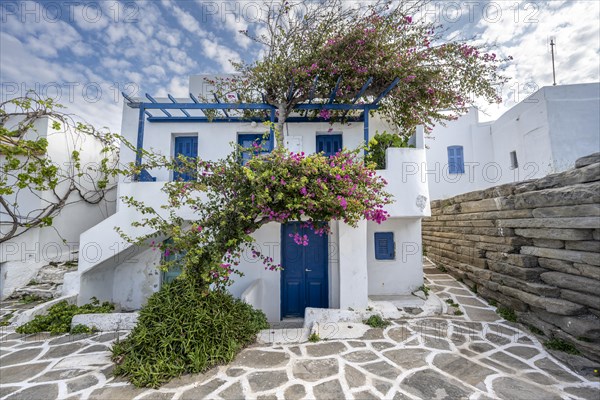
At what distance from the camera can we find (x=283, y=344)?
16.1 ft

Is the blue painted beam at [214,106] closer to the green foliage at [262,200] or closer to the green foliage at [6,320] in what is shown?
the green foliage at [262,200]

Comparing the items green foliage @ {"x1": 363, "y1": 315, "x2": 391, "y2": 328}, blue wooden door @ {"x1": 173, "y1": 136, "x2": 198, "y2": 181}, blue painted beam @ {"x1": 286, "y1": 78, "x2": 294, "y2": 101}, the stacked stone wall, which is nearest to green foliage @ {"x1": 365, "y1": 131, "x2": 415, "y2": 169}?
blue painted beam @ {"x1": 286, "y1": 78, "x2": 294, "y2": 101}

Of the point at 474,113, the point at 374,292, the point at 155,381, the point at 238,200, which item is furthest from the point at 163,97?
the point at 474,113

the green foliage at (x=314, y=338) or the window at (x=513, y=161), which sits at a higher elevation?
the window at (x=513, y=161)

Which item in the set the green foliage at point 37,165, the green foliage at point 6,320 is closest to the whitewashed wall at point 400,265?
the green foliage at point 37,165

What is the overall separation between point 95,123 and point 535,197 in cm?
1195

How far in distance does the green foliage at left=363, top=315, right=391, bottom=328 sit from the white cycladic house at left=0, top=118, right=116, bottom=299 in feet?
28.3

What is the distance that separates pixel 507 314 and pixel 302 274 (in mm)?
4818

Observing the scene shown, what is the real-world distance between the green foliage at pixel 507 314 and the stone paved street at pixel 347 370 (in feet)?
1.23

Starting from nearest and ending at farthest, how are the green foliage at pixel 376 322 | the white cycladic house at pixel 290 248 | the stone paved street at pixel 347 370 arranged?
the stone paved street at pixel 347 370, the green foliage at pixel 376 322, the white cycladic house at pixel 290 248

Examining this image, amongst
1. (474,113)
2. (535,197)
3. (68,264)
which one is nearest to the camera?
(535,197)

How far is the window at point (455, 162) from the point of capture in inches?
536

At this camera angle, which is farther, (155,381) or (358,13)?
(358,13)

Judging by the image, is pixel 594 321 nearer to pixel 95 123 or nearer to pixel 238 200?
pixel 238 200
